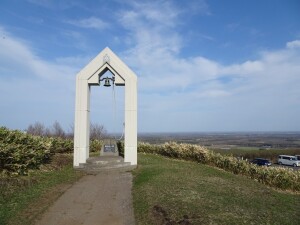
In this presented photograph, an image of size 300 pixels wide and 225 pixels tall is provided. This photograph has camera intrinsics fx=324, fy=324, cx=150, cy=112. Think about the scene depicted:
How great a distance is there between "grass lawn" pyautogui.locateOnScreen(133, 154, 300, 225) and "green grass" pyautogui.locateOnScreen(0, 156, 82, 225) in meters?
2.41

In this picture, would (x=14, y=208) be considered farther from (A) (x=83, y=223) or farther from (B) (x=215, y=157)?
(B) (x=215, y=157)

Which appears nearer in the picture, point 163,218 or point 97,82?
point 163,218

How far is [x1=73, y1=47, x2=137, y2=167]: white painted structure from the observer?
45.8 feet

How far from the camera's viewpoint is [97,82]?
1414 cm

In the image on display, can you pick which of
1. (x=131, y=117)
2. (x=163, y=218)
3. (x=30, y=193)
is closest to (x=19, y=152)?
(x=30, y=193)

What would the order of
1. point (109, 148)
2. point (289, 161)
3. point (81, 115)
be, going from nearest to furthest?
point (81, 115) < point (109, 148) < point (289, 161)

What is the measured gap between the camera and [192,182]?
1085cm

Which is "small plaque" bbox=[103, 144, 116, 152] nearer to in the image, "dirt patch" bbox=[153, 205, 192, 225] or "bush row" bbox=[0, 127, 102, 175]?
"bush row" bbox=[0, 127, 102, 175]

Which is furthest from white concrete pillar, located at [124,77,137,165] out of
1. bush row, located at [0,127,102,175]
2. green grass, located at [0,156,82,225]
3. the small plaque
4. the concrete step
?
bush row, located at [0,127,102,175]

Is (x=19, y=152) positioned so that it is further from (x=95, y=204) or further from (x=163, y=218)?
(x=163, y=218)

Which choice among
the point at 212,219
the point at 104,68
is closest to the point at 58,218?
the point at 212,219

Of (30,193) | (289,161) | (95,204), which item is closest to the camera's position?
(95,204)

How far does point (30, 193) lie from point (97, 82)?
241 inches

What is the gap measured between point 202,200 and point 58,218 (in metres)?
3.61
